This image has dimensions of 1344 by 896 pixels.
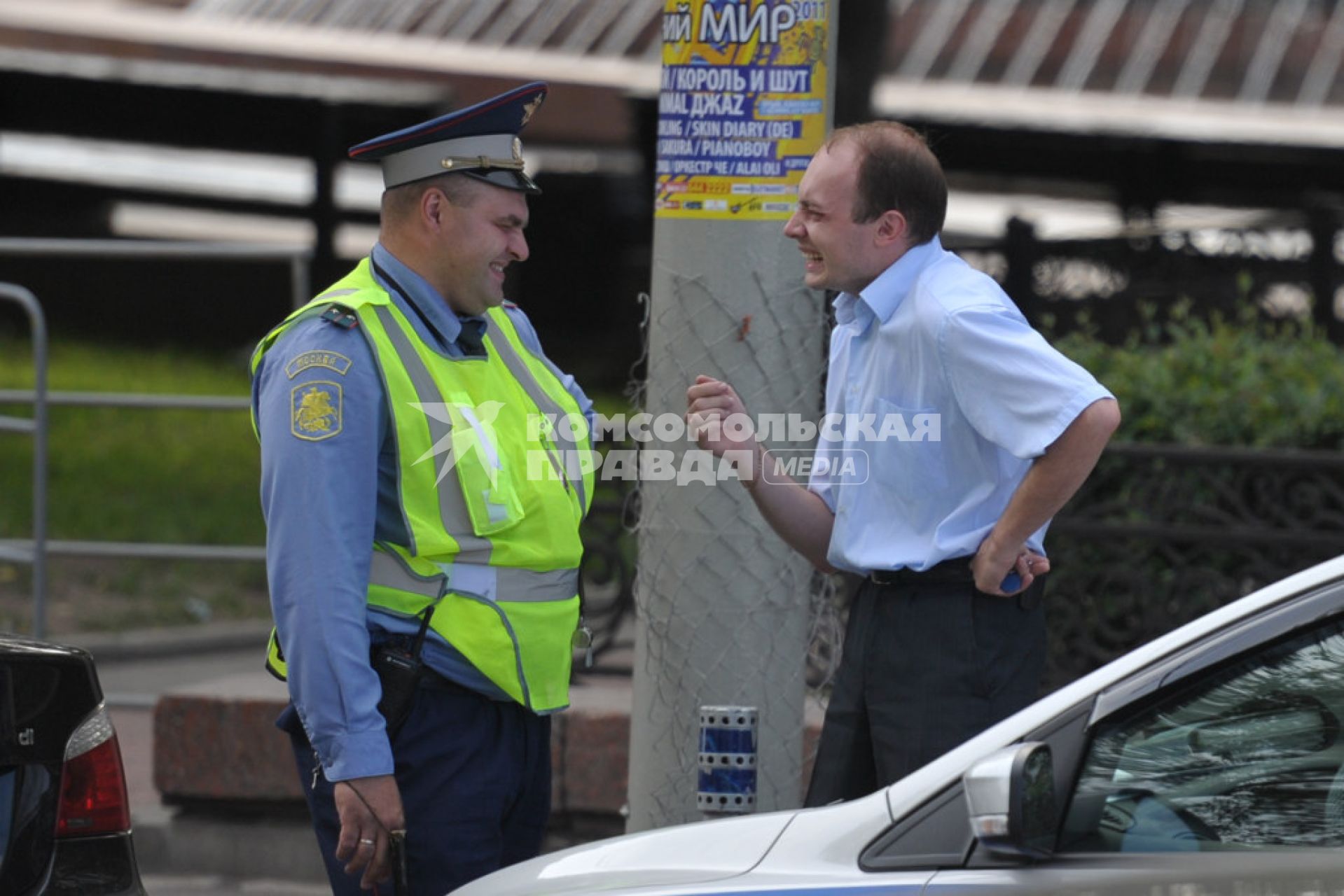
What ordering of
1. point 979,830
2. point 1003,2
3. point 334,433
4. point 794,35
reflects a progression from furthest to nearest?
point 1003,2
point 794,35
point 334,433
point 979,830

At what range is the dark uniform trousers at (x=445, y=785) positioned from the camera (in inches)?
124

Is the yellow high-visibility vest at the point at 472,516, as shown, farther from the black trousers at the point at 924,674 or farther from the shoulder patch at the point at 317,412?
the black trousers at the point at 924,674

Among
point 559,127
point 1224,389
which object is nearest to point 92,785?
point 1224,389

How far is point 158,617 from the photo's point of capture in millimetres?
8383

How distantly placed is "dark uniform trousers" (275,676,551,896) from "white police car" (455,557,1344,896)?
791 millimetres

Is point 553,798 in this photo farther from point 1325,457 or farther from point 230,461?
point 230,461

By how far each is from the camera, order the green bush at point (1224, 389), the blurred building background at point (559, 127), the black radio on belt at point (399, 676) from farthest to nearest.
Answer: the blurred building background at point (559, 127) < the green bush at point (1224, 389) < the black radio on belt at point (399, 676)

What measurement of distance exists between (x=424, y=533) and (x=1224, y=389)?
338cm

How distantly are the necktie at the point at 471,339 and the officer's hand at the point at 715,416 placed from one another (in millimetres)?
397

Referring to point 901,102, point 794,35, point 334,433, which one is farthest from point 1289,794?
point 901,102

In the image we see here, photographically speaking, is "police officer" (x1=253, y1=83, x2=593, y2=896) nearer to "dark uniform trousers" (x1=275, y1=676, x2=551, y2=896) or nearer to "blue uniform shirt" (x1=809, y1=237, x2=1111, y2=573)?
"dark uniform trousers" (x1=275, y1=676, x2=551, y2=896)

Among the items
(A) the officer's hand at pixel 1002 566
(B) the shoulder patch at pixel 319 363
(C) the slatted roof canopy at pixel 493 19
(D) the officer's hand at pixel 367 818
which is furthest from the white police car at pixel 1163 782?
(C) the slatted roof canopy at pixel 493 19

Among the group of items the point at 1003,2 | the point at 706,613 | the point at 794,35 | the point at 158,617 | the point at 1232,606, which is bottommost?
the point at 158,617

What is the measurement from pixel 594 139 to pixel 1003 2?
14.2 ft
